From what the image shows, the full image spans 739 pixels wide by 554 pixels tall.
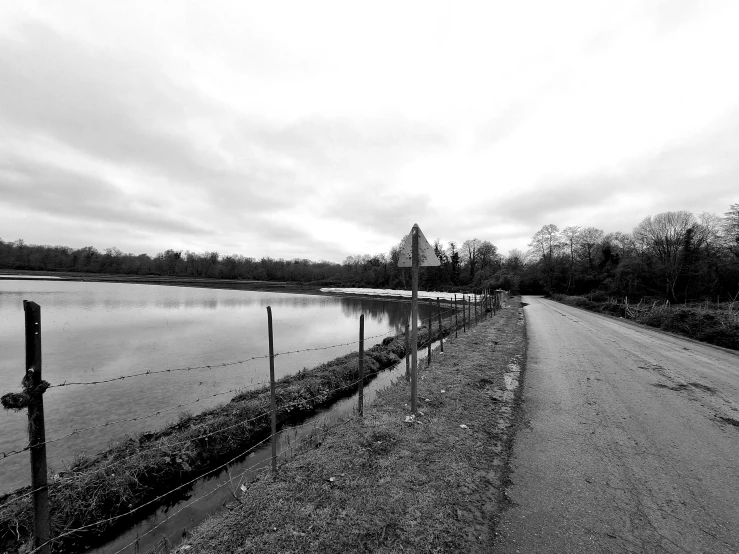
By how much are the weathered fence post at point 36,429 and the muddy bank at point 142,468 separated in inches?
24.3

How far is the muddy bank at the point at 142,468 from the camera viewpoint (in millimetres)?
4773

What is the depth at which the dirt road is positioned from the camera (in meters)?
3.41

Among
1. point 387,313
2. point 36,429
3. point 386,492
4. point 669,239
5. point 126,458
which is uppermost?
point 669,239

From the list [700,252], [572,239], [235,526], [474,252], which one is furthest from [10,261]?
[700,252]

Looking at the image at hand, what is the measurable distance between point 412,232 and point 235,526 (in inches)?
197

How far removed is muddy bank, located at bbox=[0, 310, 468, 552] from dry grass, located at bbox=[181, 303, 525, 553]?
139 cm

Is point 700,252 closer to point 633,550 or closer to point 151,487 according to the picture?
point 633,550

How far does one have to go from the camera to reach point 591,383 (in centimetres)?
854

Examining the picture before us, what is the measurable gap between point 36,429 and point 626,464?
7.08 metres

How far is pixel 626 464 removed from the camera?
473cm

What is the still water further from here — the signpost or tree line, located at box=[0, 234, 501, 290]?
tree line, located at box=[0, 234, 501, 290]

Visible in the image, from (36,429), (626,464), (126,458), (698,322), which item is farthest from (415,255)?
(698,322)

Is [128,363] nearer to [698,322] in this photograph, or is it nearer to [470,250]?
[698,322]

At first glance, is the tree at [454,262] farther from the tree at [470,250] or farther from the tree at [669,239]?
the tree at [669,239]
